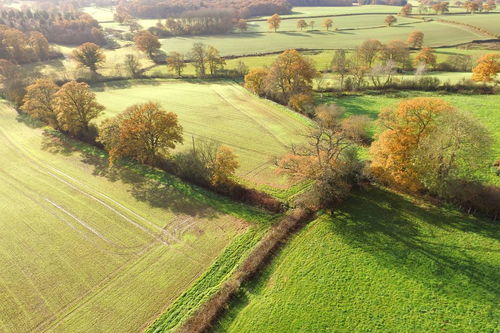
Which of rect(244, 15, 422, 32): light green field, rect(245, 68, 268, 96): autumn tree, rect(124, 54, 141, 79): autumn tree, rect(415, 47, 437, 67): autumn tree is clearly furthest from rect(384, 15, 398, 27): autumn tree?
rect(124, 54, 141, 79): autumn tree

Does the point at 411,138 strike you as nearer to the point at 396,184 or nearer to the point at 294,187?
the point at 396,184

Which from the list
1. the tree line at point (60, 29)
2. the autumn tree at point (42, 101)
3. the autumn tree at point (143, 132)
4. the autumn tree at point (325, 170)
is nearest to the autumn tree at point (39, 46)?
the tree line at point (60, 29)

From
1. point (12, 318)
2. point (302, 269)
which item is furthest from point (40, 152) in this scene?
point (302, 269)

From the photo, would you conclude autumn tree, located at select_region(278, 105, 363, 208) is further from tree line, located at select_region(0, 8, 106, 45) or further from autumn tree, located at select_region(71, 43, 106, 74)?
tree line, located at select_region(0, 8, 106, 45)

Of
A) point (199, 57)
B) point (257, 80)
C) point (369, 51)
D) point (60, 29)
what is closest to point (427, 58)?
point (369, 51)

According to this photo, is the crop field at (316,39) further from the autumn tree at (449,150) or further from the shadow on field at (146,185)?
the autumn tree at (449,150)

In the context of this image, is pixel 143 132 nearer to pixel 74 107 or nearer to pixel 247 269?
pixel 74 107
